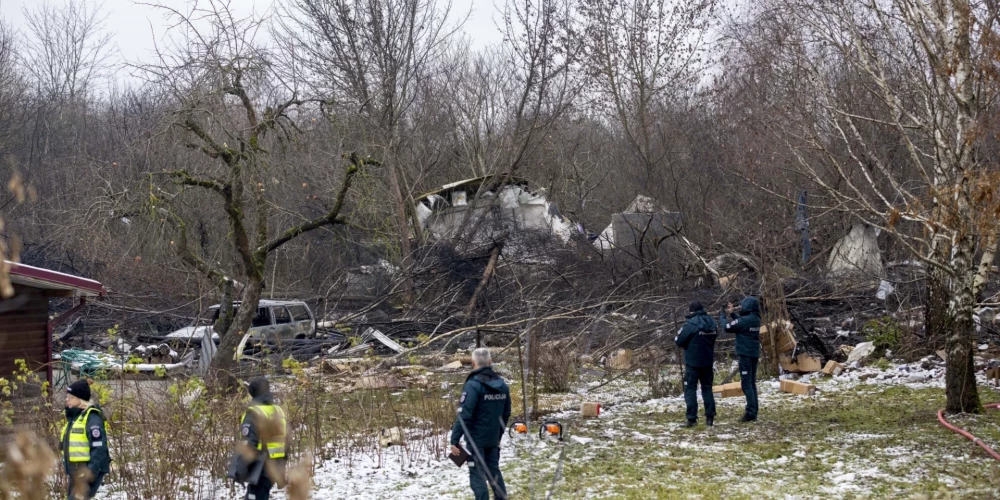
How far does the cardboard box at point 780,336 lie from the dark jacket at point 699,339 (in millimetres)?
4583

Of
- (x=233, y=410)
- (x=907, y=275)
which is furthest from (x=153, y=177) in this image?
(x=907, y=275)

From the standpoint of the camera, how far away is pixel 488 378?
7.36 m

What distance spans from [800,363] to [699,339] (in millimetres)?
5372

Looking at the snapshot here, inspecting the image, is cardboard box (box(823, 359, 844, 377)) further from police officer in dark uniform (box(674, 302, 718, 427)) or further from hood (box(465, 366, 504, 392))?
hood (box(465, 366, 504, 392))

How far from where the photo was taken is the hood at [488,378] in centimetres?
731

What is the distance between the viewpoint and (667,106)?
3303cm

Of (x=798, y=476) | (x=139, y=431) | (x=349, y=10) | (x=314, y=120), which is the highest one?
(x=349, y=10)

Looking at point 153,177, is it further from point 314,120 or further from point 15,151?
point 15,151

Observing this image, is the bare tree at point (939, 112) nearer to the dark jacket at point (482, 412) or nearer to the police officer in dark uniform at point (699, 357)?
the police officer in dark uniform at point (699, 357)

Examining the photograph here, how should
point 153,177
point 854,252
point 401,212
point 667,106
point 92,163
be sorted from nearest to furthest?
point 153,177, point 92,163, point 854,252, point 401,212, point 667,106

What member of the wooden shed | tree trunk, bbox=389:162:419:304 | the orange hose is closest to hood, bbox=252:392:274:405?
the orange hose

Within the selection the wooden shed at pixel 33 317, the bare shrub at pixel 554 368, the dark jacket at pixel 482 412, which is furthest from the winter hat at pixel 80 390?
the bare shrub at pixel 554 368

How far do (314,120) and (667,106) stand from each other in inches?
789

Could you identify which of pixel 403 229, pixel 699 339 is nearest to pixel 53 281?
pixel 699 339
